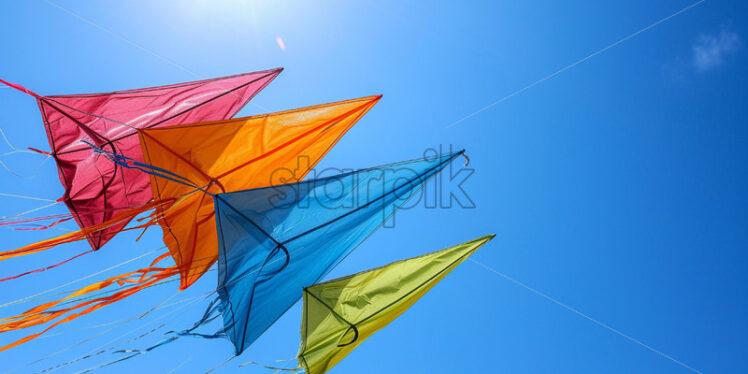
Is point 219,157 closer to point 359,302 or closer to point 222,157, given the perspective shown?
point 222,157

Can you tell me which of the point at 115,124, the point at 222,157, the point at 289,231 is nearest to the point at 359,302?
the point at 289,231

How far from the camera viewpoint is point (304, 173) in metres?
4.86

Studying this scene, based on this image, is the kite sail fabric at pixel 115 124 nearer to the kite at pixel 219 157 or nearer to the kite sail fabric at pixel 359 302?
the kite at pixel 219 157

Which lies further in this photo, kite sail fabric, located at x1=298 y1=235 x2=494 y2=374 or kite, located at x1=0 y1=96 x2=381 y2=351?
kite, located at x1=0 y1=96 x2=381 y2=351

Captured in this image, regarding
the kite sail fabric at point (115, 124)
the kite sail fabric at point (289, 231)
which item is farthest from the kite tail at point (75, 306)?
the kite sail fabric at point (115, 124)

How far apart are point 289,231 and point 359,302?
0.88 metres

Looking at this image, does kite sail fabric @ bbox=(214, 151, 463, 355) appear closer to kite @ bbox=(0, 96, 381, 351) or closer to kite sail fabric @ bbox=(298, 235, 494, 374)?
kite sail fabric @ bbox=(298, 235, 494, 374)

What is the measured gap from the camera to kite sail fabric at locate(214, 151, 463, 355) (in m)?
3.09

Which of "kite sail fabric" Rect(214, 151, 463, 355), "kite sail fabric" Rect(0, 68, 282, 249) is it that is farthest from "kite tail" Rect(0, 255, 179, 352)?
"kite sail fabric" Rect(0, 68, 282, 249)

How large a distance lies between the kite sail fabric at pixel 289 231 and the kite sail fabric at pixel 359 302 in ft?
1.21

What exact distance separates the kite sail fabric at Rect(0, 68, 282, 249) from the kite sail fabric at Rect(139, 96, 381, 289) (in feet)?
2.39

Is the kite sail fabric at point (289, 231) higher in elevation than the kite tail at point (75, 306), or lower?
higher

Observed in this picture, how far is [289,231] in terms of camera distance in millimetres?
3258

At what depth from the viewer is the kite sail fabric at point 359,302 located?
11.0ft
